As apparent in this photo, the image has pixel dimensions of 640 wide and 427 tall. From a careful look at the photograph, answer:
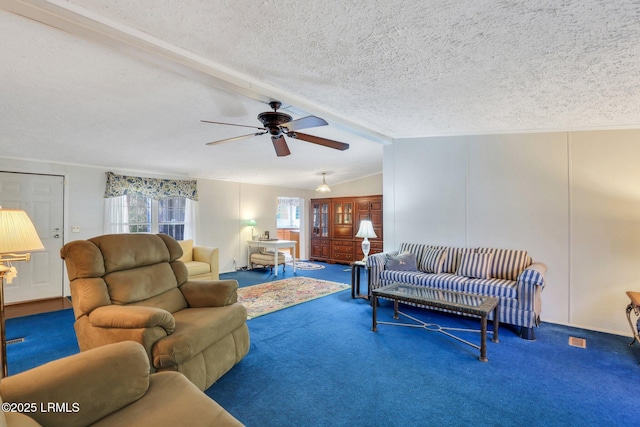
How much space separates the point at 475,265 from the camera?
3.80m

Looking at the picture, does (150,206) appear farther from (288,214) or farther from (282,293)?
(288,214)

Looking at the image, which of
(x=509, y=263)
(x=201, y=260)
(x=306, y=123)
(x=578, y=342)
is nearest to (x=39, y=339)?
(x=201, y=260)

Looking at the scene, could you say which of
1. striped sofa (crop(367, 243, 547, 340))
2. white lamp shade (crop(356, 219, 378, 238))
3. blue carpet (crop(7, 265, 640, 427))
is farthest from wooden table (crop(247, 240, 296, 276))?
blue carpet (crop(7, 265, 640, 427))

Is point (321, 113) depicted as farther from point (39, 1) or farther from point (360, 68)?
point (39, 1)

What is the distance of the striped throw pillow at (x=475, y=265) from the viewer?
374 cm

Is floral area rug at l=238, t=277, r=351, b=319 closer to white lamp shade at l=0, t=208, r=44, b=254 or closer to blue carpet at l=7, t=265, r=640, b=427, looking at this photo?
blue carpet at l=7, t=265, r=640, b=427

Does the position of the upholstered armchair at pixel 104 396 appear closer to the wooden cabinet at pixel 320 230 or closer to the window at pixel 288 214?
the wooden cabinet at pixel 320 230

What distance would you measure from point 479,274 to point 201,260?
14.0ft

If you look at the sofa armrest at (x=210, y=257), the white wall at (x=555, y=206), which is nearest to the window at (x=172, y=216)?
the sofa armrest at (x=210, y=257)

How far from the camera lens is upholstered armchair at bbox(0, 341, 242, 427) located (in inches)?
45.9

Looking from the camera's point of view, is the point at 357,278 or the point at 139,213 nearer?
the point at 357,278

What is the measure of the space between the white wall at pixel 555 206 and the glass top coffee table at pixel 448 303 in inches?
46.9

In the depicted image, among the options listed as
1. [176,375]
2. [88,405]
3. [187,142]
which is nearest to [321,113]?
[187,142]

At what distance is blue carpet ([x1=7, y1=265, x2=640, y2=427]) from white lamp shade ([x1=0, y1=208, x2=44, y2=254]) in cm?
148
